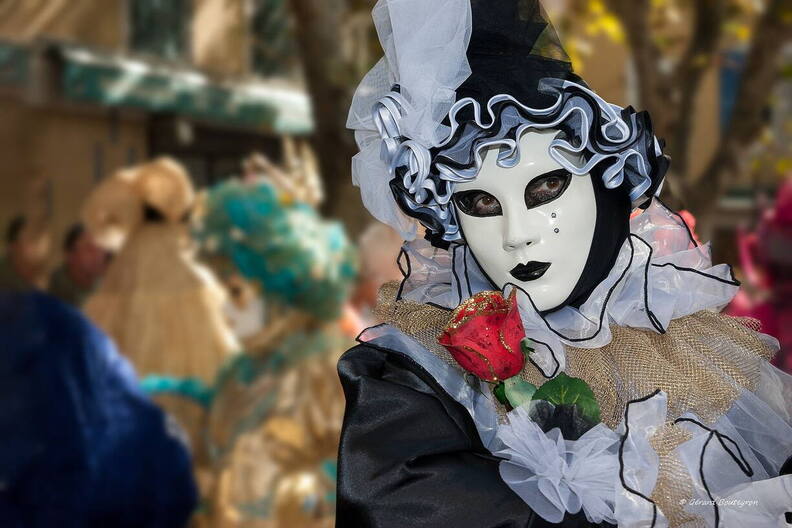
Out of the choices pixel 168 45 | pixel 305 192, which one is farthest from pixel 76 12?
pixel 305 192

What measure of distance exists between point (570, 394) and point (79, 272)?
4.48m

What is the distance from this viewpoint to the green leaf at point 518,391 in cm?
153

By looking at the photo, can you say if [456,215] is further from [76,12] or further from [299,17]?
[76,12]

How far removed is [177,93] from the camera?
9.12 metres

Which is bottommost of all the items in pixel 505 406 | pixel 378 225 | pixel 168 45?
pixel 168 45

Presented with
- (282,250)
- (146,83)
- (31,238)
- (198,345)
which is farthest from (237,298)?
(146,83)

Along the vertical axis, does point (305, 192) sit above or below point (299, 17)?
below

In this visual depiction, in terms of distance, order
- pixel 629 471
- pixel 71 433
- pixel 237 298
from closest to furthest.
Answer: pixel 629 471
pixel 71 433
pixel 237 298

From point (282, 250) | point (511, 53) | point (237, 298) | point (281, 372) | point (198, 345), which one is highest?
point (511, 53)

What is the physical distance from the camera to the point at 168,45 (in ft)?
32.1

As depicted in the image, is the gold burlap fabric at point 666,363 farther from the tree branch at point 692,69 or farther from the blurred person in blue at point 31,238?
the tree branch at point 692,69

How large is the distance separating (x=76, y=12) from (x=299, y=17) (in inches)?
190

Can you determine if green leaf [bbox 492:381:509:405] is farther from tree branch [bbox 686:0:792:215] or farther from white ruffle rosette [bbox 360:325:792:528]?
tree branch [bbox 686:0:792:215]

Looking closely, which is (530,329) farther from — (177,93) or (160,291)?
(177,93)
